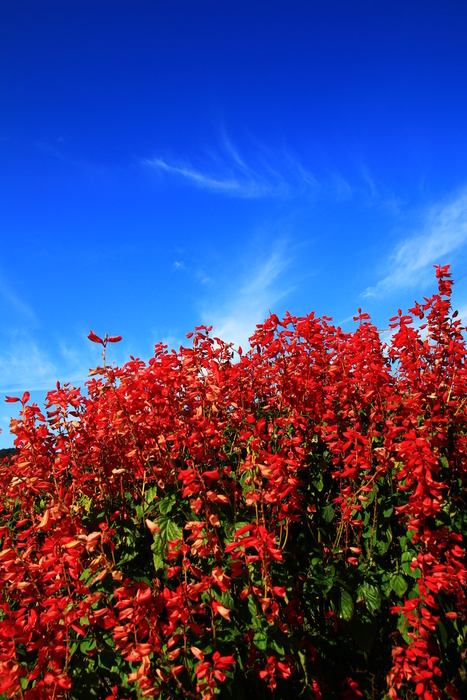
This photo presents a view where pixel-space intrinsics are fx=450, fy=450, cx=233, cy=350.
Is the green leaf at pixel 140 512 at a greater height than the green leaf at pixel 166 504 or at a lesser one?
greater

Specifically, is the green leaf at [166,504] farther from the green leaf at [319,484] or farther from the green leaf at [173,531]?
the green leaf at [319,484]

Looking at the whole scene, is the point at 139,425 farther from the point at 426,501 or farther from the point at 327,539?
the point at 426,501

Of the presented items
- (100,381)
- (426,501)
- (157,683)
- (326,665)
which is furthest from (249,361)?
(157,683)

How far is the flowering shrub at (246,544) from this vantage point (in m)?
2.27

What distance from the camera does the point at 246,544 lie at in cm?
219

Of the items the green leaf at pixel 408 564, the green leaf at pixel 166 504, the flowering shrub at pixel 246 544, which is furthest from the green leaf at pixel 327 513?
the green leaf at pixel 166 504

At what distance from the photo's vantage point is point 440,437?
9.88ft

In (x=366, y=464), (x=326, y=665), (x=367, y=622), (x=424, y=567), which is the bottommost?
(x=326, y=665)

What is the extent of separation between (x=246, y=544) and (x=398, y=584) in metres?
1.32

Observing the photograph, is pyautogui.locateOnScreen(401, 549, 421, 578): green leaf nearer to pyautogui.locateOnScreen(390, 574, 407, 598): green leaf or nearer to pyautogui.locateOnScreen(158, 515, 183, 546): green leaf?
pyautogui.locateOnScreen(390, 574, 407, 598): green leaf

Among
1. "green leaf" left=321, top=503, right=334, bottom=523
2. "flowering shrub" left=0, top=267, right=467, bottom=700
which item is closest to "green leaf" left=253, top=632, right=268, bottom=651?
"flowering shrub" left=0, top=267, right=467, bottom=700

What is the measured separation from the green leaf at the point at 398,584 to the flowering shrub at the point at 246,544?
0.5 inches

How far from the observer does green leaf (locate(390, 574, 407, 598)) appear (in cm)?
284

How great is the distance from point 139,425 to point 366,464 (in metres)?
1.56
